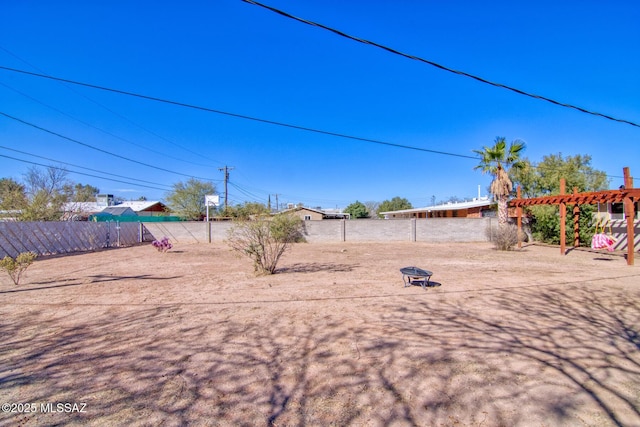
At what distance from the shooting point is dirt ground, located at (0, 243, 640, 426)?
2.38 metres

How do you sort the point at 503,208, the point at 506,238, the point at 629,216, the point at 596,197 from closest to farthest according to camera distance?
the point at 629,216, the point at 596,197, the point at 506,238, the point at 503,208

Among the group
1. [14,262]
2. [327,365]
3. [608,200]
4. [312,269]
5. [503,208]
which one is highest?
[503,208]

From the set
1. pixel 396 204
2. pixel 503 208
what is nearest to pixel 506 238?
pixel 503 208

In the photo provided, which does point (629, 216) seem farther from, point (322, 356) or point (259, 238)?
point (322, 356)

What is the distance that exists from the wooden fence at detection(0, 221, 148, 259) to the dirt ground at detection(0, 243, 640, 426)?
10085 mm

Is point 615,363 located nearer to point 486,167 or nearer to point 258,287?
point 258,287

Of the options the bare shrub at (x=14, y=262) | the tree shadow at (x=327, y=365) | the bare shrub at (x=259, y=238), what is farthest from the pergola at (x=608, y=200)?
the bare shrub at (x=14, y=262)

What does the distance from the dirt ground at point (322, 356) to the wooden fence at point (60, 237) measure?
10085 millimetres

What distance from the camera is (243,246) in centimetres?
851

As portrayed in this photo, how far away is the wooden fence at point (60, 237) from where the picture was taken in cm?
1359

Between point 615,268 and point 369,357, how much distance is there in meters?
10.6

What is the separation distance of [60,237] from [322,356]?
1860 cm

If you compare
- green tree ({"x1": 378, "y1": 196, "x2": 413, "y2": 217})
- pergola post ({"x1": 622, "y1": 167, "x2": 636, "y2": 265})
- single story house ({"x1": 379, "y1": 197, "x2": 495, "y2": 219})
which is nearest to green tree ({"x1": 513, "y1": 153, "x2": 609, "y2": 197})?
single story house ({"x1": 379, "y1": 197, "x2": 495, "y2": 219})

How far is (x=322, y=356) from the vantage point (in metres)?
3.33
